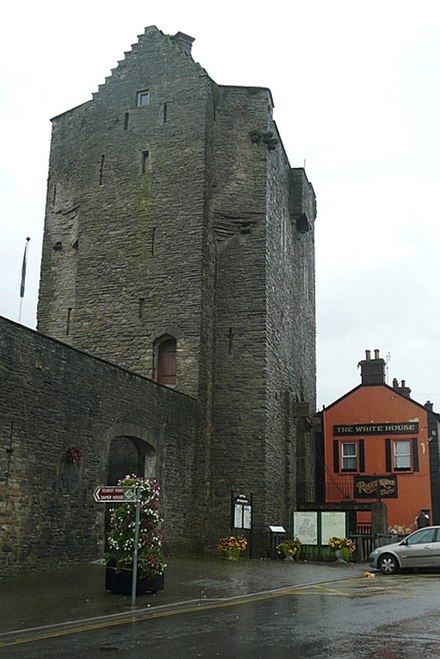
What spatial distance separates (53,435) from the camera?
58.1ft

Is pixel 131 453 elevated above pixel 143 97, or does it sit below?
below

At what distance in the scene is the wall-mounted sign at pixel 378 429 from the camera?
111ft

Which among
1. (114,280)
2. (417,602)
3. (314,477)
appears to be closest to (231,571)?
(417,602)

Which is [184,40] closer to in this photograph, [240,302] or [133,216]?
[133,216]

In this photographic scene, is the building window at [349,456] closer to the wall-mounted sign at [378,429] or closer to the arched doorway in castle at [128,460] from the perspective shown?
the wall-mounted sign at [378,429]

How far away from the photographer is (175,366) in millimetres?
26016

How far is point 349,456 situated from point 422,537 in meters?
15.5

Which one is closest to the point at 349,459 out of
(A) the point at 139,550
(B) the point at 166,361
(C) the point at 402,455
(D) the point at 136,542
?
(C) the point at 402,455

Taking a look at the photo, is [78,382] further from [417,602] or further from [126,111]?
[126,111]

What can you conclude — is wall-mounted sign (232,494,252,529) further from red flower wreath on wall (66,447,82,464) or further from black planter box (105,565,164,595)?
black planter box (105,565,164,595)

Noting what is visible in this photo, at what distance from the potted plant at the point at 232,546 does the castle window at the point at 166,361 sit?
5.32 metres

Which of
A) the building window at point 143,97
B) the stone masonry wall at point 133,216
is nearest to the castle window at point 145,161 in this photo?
the stone masonry wall at point 133,216

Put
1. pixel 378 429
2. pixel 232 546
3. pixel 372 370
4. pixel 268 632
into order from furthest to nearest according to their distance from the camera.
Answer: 1. pixel 372 370
2. pixel 378 429
3. pixel 232 546
4. pixel 268 632

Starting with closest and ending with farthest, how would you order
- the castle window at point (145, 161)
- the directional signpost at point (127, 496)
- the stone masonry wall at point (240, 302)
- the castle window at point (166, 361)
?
the directional signpost at point (127, 496)
the stone masonry wall at point (240, 302)
the castle window at point (166, 361)
the castle window at point (145, 161)
